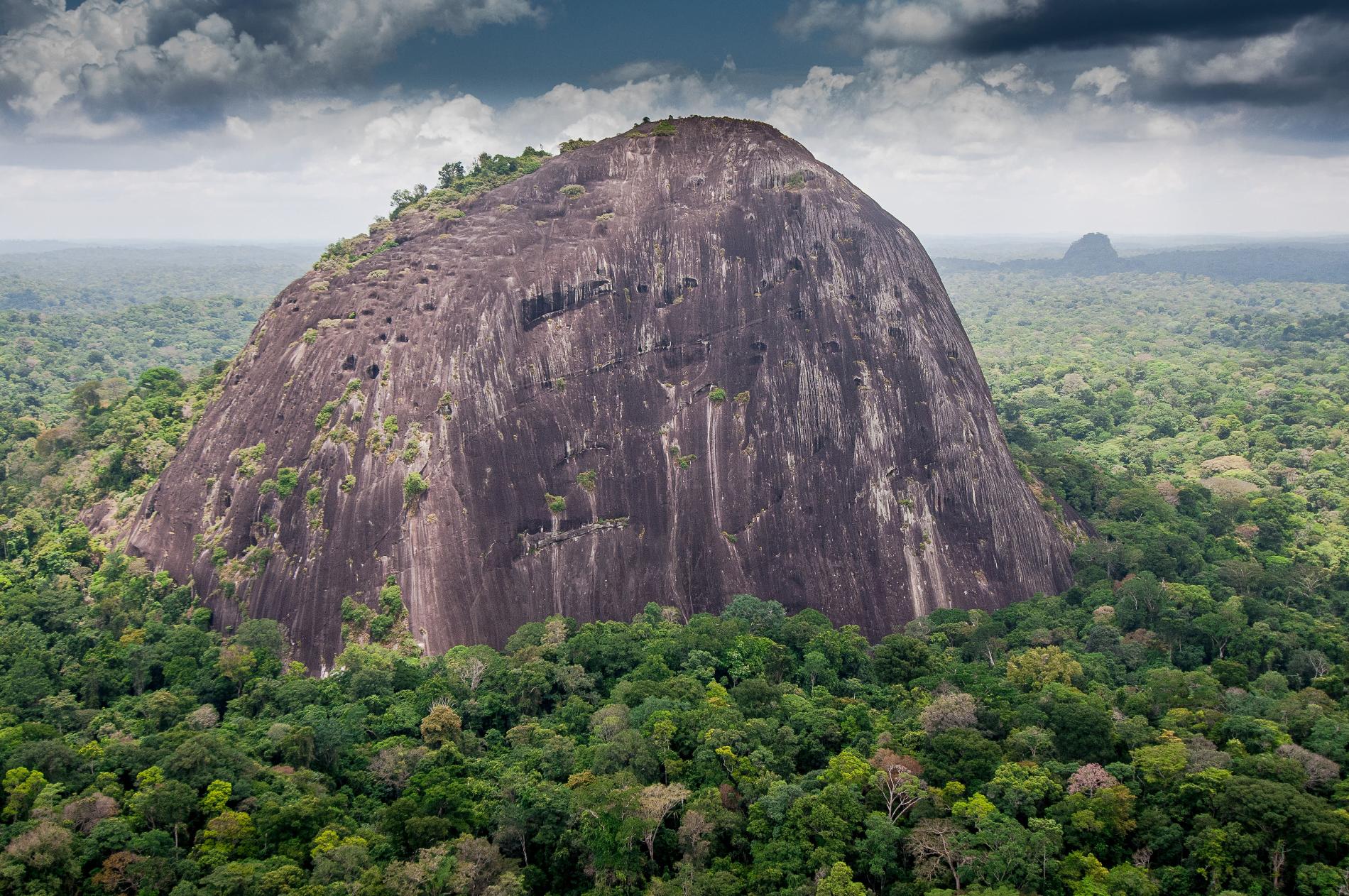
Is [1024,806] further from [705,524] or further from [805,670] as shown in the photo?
[705,524]

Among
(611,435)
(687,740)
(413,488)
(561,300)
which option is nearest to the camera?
(687,740)

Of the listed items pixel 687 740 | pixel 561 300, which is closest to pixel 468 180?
pixel 561 300

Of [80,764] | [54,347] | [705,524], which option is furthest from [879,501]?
[54,347]

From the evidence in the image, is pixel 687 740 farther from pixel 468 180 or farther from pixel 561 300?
pixel 468 180

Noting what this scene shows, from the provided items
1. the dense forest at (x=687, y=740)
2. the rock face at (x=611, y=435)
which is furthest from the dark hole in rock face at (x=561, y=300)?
the dense forest at (x=687, y=740)

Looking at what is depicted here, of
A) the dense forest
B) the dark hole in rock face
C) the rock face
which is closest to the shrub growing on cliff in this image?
the rock face

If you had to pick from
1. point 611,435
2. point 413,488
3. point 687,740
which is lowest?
point 687,740
